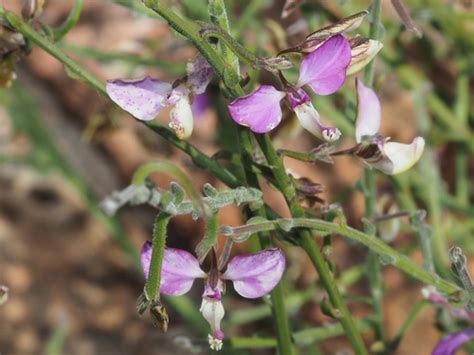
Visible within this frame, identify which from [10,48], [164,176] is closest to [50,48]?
[10,48]

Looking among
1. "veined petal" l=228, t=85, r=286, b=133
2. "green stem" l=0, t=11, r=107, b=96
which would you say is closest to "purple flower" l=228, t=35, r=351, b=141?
"veined petal" l=228, t=85, r=286, b=133

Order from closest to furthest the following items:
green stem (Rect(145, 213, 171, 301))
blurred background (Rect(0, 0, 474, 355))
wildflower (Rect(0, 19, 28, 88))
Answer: green stem (Rect(145, 213, 171, 301)), wildflower (Rect(0, 19, 28, 88)), blurred background (Rect(0, 0, 474, 355))

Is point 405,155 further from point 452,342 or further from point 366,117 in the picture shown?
point 452,342

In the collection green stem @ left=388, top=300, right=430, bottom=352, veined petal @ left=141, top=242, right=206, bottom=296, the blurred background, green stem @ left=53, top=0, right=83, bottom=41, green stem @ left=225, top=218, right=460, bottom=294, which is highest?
green stem @ left=53, top=0, right=83, bottom=41

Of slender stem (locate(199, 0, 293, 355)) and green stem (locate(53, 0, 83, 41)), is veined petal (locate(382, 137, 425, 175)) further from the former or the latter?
green stem (locate(53, 0, 83, 41))

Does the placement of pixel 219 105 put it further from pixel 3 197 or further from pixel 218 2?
pixel 3 197

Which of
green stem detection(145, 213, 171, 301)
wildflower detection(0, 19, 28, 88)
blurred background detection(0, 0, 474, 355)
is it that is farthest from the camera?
blurred background detection(0, 0, 474, 355)

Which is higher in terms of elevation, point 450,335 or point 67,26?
point 67,26
